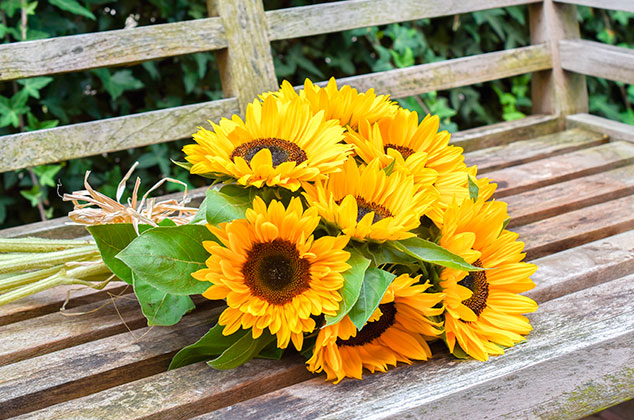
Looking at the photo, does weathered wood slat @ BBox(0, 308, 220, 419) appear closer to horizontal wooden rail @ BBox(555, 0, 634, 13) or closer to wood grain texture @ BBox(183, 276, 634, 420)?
wood grain texture @ BBox(183, 276, 634, 420)

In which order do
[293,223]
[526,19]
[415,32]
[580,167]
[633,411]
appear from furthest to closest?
[526,19]
[415,32]
[633,411]
[580,167]
[293,223]

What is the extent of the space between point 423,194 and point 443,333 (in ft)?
0.64

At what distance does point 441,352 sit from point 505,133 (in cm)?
117

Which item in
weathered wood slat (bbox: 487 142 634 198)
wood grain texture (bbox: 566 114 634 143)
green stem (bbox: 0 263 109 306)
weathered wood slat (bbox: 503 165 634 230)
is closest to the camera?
green stem (bbox: 0 263 109 306)

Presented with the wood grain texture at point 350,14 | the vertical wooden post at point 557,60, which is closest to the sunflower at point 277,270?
the wood grain texture at point 350,14

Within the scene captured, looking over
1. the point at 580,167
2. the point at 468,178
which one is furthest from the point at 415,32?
the point at 468,178

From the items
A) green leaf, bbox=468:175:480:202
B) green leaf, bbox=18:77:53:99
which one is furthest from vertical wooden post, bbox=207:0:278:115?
green leaf, bbox=468:175:480:202

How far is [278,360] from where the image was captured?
3.39ft

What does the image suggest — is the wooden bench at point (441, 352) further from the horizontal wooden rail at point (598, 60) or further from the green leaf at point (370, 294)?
the green leaf at point (370, 294)

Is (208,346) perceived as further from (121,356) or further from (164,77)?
(164,77)

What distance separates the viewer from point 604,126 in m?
2.00

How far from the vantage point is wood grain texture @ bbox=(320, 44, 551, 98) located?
194 cm

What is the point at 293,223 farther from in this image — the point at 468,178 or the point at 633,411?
the point at 633,411

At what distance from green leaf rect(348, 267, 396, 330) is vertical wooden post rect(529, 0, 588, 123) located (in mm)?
1443
